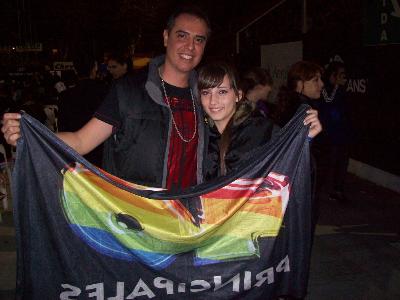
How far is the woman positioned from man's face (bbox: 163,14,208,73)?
0.35 ft

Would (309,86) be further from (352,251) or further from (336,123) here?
(336,123)

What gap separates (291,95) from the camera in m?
4.32

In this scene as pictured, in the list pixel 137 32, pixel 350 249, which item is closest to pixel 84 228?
pixel 350 249

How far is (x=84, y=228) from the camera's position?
2594mm

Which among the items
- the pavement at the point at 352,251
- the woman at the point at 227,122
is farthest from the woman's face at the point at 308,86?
the woman at the point at 227,122

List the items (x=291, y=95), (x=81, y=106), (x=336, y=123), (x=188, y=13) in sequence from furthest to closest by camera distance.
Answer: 1. (x=336, y=123)
2. (x=81, y=106)
3. (x=291, y=95)
4. (x=188, y=13)

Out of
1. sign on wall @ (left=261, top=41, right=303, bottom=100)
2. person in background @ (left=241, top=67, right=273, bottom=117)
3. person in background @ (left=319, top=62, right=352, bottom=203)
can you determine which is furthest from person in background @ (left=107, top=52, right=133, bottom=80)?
sign on wall @ (left=261, top=41, right=303, bottom=100)

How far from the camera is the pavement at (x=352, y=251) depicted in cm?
413

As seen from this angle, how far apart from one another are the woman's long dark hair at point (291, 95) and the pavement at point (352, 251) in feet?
4.67

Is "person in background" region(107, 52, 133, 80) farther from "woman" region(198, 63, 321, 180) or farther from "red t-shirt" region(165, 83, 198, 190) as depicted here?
"woman" region(198, 63, 321, 180)

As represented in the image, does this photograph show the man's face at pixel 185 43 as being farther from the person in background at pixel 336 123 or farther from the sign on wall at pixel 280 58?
the sign on wall at pixel 280 58

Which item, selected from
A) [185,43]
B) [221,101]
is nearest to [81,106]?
[185,43]

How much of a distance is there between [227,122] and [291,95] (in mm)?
1459

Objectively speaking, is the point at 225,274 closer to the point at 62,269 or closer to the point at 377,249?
the point at 62,269
